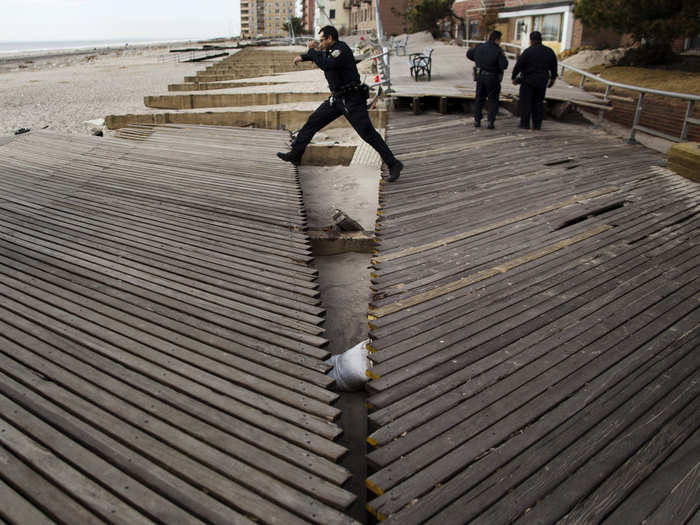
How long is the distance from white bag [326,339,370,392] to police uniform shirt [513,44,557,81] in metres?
6.41

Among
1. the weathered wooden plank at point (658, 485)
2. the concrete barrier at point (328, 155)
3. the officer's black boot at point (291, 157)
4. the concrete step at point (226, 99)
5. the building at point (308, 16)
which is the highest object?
the building at point (308, 16)

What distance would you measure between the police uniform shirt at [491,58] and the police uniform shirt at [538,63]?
0.81ft

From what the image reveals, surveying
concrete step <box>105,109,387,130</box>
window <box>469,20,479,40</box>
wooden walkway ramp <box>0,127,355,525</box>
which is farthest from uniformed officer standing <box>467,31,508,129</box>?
window <box>469,20,479,40</box>

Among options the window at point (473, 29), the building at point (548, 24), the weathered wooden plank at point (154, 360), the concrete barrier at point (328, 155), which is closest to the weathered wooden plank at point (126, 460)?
the weathered wooden plank at point (154, 360)

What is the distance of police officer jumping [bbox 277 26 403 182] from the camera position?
6.37m

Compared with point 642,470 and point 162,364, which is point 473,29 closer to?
point 162,364

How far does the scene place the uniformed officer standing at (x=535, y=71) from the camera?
334 inches

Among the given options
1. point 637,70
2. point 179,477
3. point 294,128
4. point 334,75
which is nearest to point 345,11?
point 637,70

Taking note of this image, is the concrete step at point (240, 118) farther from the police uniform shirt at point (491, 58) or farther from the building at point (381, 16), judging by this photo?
the building at point (381, 16)

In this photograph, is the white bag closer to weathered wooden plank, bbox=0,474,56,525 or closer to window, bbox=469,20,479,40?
weathered wooden plank, bbox=0,474,56,525

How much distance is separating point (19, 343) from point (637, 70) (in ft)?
70.9

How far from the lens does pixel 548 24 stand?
2745 centimetres

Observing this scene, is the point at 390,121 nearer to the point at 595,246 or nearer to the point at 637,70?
the point at 595,246

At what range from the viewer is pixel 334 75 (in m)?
6.52
